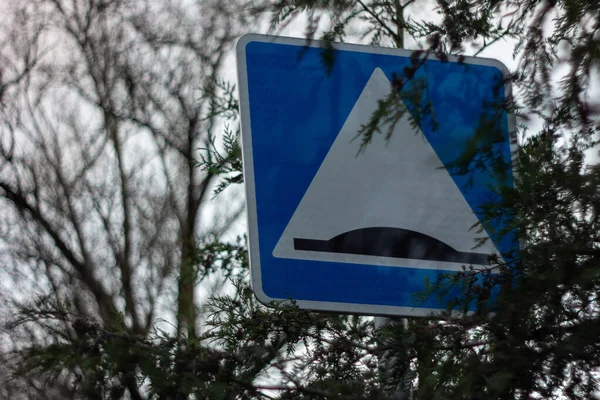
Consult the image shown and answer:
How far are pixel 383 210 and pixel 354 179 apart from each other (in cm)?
10

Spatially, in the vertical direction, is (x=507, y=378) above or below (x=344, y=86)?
below

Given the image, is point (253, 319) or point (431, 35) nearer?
point (431, 35)

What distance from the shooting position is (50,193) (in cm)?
918

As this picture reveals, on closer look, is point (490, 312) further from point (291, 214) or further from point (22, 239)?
point (22, 239)

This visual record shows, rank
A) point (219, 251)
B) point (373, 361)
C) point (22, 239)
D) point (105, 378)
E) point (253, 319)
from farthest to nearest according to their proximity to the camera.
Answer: point (22, 239) → point (219, 251) → point (253, 319) → point (373, 361) → point (105, 378)

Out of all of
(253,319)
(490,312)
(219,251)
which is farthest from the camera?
(219,251)

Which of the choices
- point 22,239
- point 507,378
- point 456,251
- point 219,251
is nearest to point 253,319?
point 456,251

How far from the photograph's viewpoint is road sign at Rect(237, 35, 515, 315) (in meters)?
2.20

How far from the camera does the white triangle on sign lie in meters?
2.21

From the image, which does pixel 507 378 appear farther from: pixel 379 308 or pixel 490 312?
pixel 379 308

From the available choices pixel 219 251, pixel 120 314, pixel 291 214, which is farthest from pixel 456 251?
pixel 219 251

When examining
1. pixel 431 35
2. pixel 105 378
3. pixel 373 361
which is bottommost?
pixel 105 378

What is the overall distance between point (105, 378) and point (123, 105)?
25.1 feet

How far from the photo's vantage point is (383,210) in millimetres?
2227
